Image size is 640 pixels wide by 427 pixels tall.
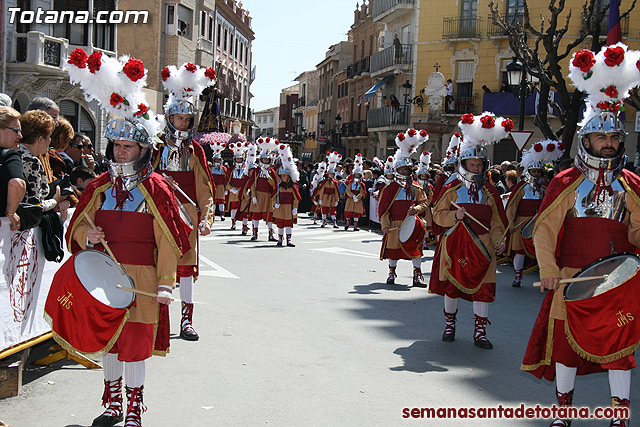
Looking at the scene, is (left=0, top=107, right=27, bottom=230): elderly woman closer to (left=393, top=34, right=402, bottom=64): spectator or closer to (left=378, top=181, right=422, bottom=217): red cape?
(left=378, top=181, right=422, bottom=217): red cape

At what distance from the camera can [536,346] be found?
17.7 feet

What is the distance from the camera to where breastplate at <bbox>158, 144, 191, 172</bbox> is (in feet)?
26.0

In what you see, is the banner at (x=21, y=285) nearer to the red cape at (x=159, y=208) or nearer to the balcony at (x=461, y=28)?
the red cape at (x=159, y=208)

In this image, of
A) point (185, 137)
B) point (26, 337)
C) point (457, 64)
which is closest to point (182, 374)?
point (26, 337)

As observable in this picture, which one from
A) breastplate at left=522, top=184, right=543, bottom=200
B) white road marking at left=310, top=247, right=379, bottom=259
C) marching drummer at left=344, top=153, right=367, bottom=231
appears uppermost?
breastplate at left=522, top=184, right=543, bottom=200

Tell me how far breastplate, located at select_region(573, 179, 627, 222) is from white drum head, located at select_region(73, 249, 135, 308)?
3201mm

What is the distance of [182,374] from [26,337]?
1.33 metres

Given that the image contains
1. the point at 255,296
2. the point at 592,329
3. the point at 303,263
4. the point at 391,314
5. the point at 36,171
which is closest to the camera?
the point at 592,329

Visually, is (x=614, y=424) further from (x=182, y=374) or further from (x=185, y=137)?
(x=185, y=137)

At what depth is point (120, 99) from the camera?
525 centimetres

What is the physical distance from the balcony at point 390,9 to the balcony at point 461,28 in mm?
3134

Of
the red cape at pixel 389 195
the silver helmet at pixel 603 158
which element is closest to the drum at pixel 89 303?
the silver helmet at pixel 603 158

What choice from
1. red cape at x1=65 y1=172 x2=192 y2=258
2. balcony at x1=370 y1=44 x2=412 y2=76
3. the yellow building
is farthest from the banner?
balcony at x1=370 y1=44 x2=412 y2=76

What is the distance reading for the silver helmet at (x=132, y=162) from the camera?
503cm
